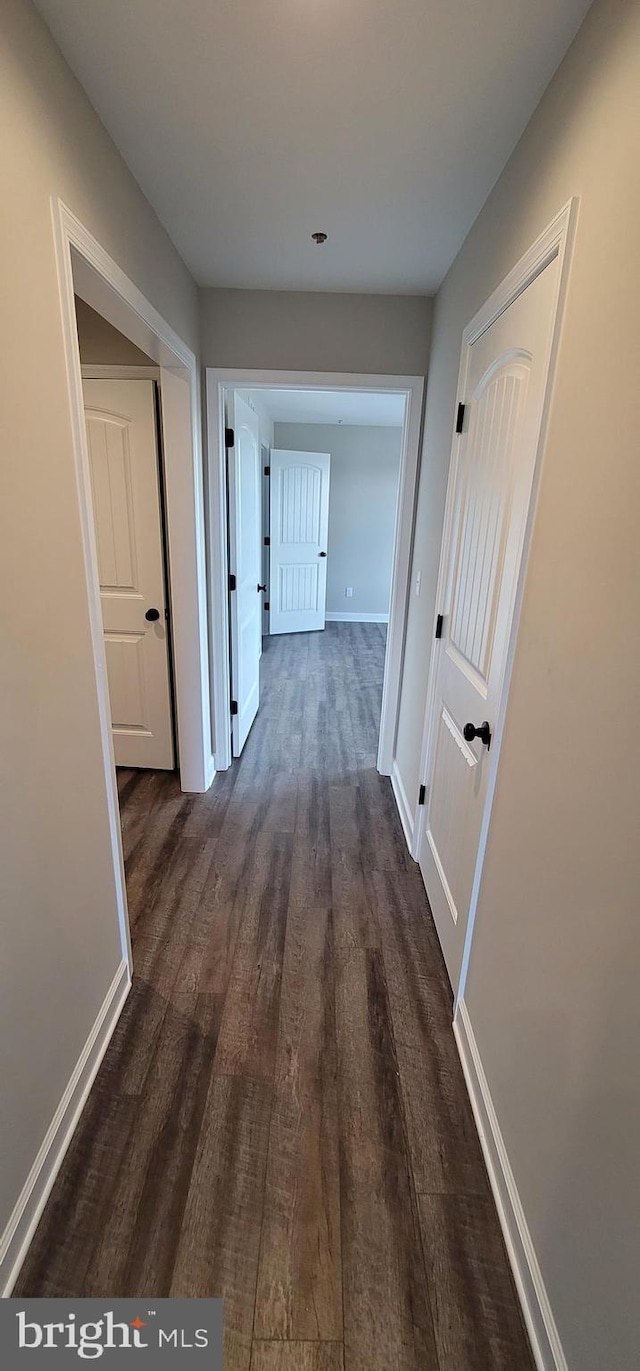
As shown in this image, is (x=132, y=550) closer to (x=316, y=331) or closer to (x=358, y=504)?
(x=316, y=331)

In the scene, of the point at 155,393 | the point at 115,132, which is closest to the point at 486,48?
the point at 115,132

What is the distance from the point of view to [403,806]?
109 inches

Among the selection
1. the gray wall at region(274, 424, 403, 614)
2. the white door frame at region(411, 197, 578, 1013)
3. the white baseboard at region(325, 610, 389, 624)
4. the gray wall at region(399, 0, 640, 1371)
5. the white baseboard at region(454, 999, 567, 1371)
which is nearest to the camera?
the gray wall at region(399, 0, 640, 1371)

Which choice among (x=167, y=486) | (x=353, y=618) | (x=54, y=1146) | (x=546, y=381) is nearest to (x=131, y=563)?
(x=167, y=486)

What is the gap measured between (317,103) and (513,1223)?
2.55 meters

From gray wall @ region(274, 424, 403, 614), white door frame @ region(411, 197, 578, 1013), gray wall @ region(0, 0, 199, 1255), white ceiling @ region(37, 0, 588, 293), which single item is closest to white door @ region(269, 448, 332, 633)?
gray wall @ region(274, 424, 403, 614)

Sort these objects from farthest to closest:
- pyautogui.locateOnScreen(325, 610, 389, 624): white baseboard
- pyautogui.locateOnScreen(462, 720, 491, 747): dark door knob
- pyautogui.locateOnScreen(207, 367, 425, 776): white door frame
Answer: pyautogui.locateOnScreen(325, 610, 389, 624): white baseboard
pyautogui.locateOnScreen(207, 367, 425, 776): white door frame
pyautogui.locateOnScreen(462, 720, 491, 747): dark door knob

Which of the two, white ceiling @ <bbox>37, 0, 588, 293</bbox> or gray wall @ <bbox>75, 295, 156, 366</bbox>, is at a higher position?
white ceiling @ <bbox>37, 0, 588, 293</bbox>

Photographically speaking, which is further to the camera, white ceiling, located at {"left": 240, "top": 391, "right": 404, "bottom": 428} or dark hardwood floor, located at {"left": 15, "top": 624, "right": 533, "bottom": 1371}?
white ceiling, located at {"left": 240, "top": 391, "right": 404, "bottom": 428}

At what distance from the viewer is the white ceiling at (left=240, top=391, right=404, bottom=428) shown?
15.5ft

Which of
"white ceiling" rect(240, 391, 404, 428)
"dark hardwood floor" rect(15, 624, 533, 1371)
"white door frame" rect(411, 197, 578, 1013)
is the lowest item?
"dark hardwood floor" rect(15, 624, 533, 1371)

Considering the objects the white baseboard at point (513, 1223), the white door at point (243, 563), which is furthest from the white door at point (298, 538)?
the white baseboard at point (513, 1223)

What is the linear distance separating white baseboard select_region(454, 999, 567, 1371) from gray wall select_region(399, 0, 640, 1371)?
4 centimetres

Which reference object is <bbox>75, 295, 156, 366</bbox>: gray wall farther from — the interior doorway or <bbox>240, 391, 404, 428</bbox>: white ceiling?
<bbox>240, 391, 404, 428</bbox>: white ceiling
